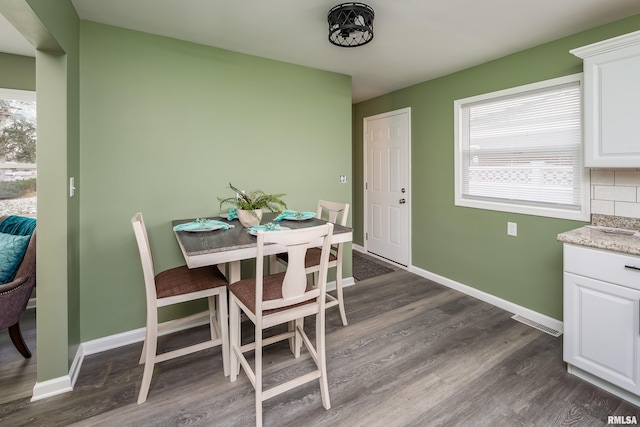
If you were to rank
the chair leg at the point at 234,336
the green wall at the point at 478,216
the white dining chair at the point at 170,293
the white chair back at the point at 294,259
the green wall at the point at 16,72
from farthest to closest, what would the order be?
the green wall at the point at 16,72 < the green wall at the point at 478,216 < the chair leg at the point at 234,336 < the white dining chair at the point at 170,293 < the white chair back at the point at 294,259

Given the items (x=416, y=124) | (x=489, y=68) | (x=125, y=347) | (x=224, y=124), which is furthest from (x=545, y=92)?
(x=125, y=347)

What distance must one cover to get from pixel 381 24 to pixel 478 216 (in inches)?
82.4

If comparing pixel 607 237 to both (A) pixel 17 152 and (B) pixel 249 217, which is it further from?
(A) pixel 17 152

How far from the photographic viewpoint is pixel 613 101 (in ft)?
6.45

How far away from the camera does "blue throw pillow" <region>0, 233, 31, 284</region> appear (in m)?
2.07

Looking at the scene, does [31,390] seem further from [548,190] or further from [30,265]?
[548,190]

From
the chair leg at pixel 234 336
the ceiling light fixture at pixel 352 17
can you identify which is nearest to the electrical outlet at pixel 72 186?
the chair leg at pixel 234 336

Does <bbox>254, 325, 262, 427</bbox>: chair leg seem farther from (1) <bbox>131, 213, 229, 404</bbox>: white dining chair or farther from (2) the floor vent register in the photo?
(2) the floor vent register

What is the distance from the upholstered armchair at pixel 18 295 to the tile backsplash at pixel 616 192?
4.09 m

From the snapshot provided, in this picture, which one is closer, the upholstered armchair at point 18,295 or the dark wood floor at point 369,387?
the dark wood floor at point 369,387

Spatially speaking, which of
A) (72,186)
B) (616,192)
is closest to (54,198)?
(72,186)

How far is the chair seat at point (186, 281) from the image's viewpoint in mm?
1898

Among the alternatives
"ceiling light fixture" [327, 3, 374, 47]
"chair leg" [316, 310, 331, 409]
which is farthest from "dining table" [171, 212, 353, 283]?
"ceiling light fixture" [327, 3, 374, 47]

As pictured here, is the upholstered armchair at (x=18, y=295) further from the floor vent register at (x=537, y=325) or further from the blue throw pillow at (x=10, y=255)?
the floor vent register at (x=537, y=325)
